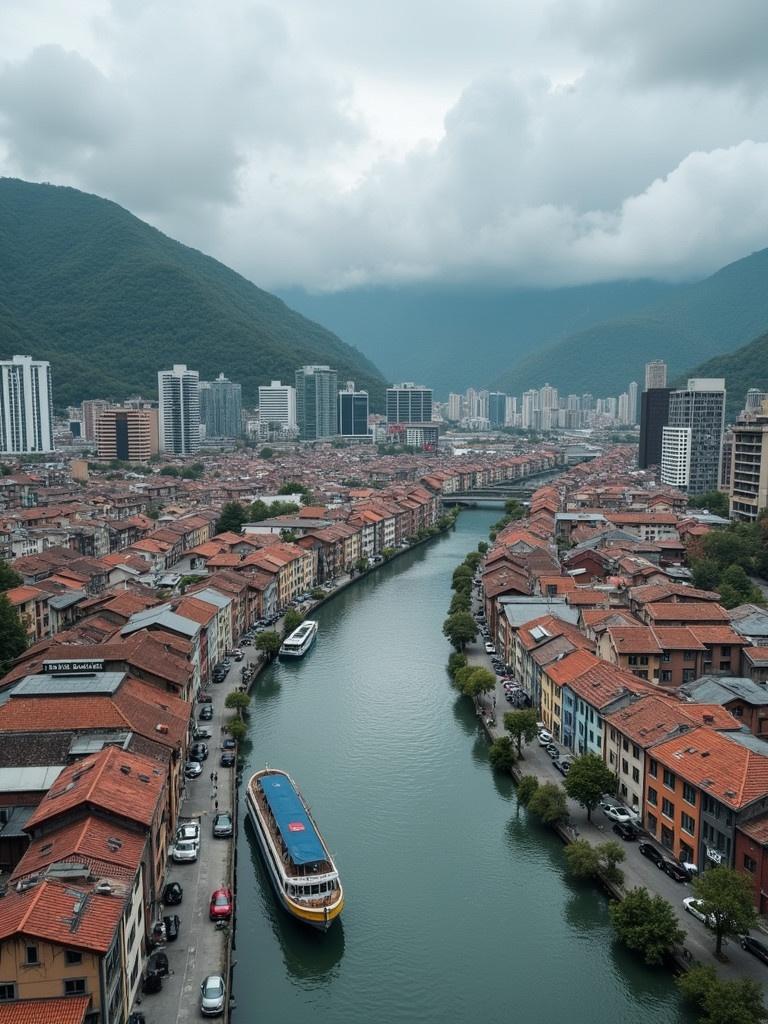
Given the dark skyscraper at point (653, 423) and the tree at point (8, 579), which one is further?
the dark skyscraper at point (653, 423)

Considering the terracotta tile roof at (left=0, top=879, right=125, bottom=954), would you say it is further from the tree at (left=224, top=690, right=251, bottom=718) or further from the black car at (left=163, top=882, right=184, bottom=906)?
the tree at (left=224, top=690, right=251, bottom=718)

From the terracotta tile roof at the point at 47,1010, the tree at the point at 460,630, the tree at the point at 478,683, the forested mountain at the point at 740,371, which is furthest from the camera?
the forested mountain at the point at 740,371

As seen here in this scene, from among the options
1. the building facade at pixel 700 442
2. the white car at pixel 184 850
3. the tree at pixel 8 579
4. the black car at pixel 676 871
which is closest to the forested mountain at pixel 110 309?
the building facade at pixel 700 442

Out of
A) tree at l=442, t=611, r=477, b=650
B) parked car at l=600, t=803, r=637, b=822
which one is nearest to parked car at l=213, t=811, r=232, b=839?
parked car at l=600, t=803, r=637, b=822

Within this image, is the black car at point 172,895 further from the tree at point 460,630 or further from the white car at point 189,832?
the tree at point 460,630

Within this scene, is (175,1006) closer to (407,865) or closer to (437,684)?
(407,865)

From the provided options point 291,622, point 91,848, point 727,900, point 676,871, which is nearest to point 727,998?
point 727,900

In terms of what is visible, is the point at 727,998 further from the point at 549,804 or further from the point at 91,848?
the point at 91,848
